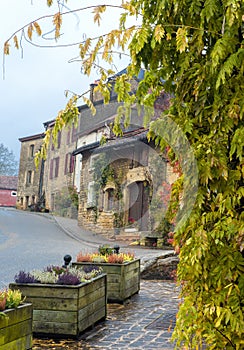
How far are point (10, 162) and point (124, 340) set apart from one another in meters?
80.5

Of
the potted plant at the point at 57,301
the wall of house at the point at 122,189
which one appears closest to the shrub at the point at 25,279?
the potted plant at the point at 57,301

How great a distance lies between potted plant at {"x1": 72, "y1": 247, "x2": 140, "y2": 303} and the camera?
7656mm

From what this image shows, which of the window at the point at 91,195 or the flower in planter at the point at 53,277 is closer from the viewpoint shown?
the flower in planter at the point at 53,277

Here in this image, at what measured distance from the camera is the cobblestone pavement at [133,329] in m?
5.11

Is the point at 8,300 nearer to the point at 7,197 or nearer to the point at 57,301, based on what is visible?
the point at 57,301

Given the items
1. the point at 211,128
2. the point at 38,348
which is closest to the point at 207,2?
the point at 211,128

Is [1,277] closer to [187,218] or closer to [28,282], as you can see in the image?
[28,282]

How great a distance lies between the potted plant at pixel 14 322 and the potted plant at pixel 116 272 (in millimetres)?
3553

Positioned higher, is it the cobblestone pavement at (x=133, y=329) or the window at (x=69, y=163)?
the window at (x=69, y=163)

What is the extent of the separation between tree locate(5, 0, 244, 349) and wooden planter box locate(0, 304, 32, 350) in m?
1.58

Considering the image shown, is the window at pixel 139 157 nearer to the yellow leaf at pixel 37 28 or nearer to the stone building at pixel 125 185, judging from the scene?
the stone building at pixel 125 185

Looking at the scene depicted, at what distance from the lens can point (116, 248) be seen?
879 centimetres

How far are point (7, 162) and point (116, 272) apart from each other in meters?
77.9

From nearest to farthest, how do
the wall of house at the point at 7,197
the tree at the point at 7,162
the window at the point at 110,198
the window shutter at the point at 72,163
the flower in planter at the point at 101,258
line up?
the flower in planter at the point at 101,258
the window at the point at 110,198
the window shutter at the point at 72,163
the wall of house at the point at 7,197
the tree at the point at 7,162
